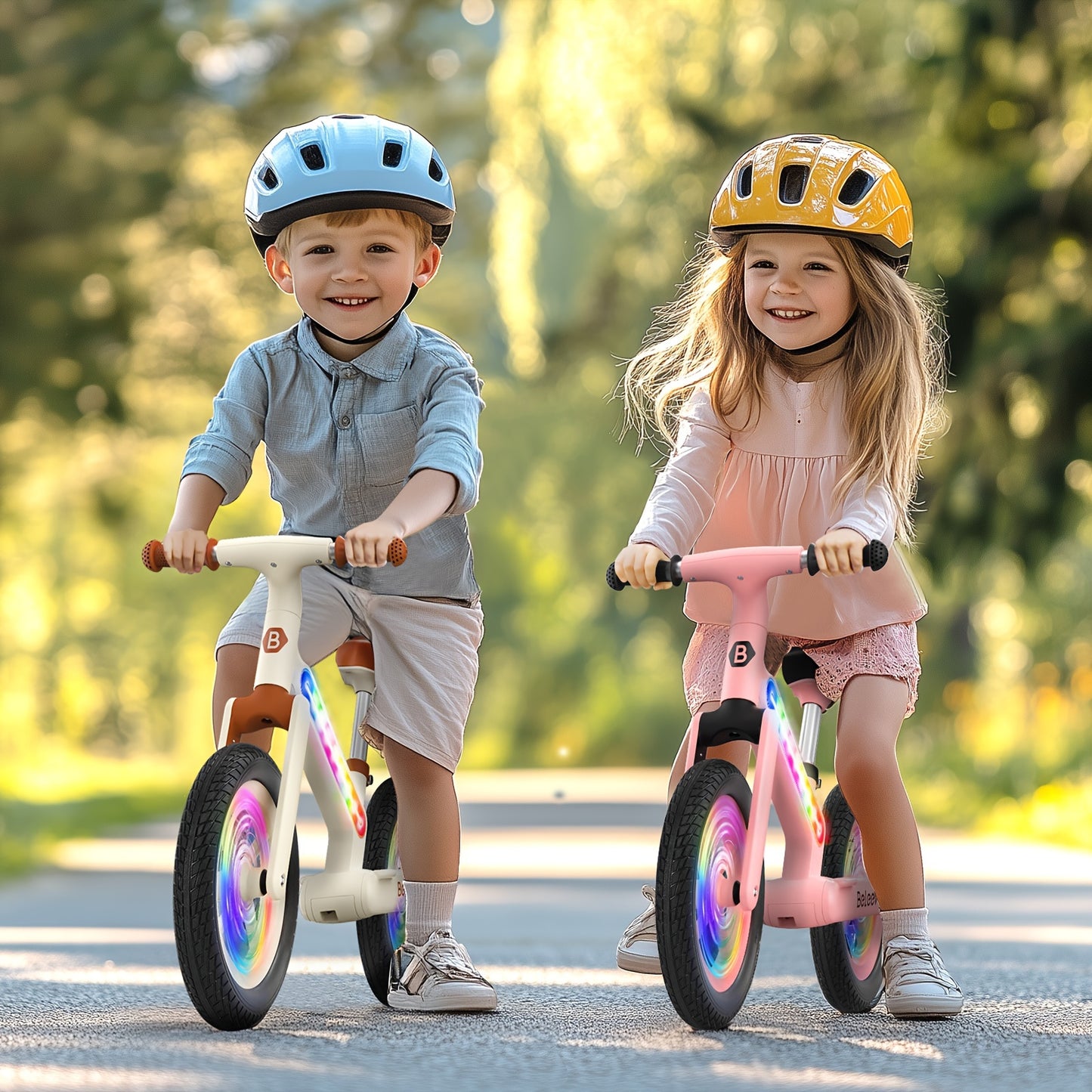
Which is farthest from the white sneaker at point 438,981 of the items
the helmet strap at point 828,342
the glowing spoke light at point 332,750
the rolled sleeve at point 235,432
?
the helmet strap at point 828,342

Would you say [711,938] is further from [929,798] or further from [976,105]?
[929,798]

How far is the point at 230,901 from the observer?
4062mm

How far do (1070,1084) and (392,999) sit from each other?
62.6 inches

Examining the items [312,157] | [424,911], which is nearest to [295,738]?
[424,911]

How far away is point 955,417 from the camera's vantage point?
41.6 ft

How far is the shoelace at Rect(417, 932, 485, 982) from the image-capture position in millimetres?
4605

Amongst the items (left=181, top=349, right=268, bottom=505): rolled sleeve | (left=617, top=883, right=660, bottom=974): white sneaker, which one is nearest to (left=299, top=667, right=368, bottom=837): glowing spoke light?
(left=181, top=349, right=268, bottom=505): rolled sleeve

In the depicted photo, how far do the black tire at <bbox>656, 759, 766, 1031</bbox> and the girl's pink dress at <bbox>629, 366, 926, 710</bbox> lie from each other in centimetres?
52

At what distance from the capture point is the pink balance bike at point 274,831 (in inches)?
156

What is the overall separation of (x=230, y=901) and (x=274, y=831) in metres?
0.20

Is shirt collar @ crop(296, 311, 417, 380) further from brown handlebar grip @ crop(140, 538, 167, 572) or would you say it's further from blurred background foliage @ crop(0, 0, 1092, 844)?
blurred background foliage @ crop(0, 0, 1092, 844)

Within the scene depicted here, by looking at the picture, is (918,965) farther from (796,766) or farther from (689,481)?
(689,481)

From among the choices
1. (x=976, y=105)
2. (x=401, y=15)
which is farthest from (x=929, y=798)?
(x=401, y=15)

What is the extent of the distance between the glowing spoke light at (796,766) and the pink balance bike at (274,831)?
Result: 87 cm
